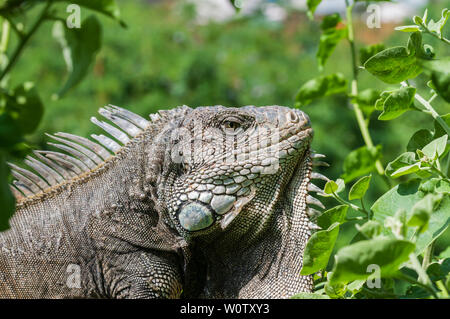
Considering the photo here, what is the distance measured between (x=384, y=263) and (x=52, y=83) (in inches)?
339

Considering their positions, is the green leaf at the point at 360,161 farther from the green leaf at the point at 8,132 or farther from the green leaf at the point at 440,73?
the green leaf at the point at 8,132

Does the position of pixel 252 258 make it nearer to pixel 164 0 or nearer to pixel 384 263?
pixel 384 263

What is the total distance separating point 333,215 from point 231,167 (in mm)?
549

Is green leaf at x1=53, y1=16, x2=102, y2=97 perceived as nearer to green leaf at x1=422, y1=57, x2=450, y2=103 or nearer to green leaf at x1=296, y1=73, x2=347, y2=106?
green leaf at x1=422, y1=57, x2=450, y2=103

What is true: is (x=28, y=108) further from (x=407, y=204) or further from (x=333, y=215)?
(x=407, y=204)

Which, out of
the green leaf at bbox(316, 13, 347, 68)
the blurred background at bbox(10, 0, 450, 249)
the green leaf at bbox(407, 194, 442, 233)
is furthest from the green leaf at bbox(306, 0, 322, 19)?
the blurred background at bbox(10, 0, 450, 249)

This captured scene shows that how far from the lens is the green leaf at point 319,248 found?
1.25 m

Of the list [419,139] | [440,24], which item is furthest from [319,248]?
[440,24]

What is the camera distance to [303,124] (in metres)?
1.99

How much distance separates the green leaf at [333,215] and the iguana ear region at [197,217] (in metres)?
0.51

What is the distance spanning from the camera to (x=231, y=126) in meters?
2.05

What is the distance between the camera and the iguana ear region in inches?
75.7

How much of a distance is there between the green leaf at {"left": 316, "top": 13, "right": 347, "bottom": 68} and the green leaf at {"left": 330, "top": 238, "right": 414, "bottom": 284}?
1.30m
